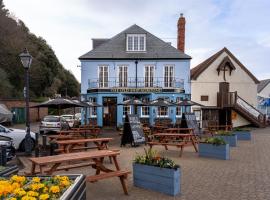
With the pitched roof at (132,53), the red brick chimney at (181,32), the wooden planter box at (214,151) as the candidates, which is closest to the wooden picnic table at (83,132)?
the wooden planter box at (214,151)

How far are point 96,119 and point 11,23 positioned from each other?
22428 mm

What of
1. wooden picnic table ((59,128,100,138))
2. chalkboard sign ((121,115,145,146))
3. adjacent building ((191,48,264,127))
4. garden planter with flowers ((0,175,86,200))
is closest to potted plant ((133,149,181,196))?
garden planter with flowers ((0,175,86,200))

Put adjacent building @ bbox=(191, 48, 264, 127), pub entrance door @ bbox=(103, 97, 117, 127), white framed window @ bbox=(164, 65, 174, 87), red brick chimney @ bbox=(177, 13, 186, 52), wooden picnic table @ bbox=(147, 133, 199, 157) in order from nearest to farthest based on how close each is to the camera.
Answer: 1. wooden picnic table @ bbox=(147, 133, 199, 157)
2. pub entrance door @ bbox=(103, 97, 117, 127)
3. white framed window @ bbox=(164, 65, 174, 87)
4. adjacent building @ bbox=(191, 48, 264, 127)
5. red brick chimney @ bbox=(177, 13, 186, 52)

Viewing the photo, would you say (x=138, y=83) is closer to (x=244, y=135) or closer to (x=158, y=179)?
(x=244, y=135)

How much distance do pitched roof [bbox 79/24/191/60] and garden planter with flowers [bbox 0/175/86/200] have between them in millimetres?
29319

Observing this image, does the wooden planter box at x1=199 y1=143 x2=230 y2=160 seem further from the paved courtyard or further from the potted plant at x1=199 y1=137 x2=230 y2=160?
the paved courtyard

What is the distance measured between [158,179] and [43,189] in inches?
157

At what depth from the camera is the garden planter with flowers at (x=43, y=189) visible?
3662 millimetres

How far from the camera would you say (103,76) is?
110 feet

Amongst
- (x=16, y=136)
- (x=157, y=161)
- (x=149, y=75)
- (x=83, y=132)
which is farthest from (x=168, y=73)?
(x=157, y=161)

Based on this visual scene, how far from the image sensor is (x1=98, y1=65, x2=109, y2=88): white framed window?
110ft

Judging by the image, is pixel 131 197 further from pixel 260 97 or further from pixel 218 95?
pixel 260 97

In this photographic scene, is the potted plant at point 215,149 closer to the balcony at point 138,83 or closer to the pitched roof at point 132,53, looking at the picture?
the balcony at point 138,83

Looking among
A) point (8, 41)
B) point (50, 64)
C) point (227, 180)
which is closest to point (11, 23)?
point (8, 41)
